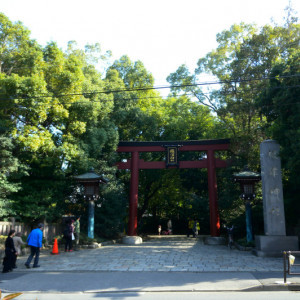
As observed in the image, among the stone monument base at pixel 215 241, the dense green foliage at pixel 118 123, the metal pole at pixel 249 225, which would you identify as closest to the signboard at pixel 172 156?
the dense green foliage at pixel 118 123

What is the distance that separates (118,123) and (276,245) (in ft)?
44.9

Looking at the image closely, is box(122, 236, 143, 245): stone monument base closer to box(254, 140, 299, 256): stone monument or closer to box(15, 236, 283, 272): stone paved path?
box(15, 236, 283, 272): stone paved path

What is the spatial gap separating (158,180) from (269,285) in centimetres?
1784

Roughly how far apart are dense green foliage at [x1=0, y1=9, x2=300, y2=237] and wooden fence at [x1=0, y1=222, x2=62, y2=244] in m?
0.51

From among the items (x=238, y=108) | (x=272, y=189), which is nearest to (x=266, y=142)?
(x=272, y=189)

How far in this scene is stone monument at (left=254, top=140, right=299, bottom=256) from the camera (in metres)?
11.7

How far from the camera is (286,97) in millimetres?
11953

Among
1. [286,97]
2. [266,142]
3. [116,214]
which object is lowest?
[116,214]

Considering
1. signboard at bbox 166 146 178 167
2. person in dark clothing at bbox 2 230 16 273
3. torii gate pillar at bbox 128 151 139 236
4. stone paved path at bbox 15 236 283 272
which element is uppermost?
signboard at bbox 166 146 178 167

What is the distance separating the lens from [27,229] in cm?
1442

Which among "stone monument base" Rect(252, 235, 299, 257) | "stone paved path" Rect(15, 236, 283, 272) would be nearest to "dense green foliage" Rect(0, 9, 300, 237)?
"stone monument base" Rect(252, 235, 299, 257)

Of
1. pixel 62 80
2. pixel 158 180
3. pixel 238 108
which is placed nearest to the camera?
pixel 62 80

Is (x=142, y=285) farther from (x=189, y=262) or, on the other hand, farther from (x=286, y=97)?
(x=286, y=97)

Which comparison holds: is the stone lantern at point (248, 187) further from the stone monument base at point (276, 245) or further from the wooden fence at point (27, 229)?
the wooden fence at point (27, 229)
